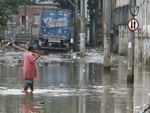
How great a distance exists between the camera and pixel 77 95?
12.4 m

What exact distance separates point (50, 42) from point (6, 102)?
3041 centimetres

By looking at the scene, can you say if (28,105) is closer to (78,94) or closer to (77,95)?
(77,95)

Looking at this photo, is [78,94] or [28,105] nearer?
[28,105]

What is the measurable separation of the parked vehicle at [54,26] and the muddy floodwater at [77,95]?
2222 cm

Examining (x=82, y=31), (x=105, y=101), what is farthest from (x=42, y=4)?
(x=105, y=101)

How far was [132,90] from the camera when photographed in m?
13.7

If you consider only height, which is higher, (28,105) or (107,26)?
(107,26)

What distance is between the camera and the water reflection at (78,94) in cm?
1020

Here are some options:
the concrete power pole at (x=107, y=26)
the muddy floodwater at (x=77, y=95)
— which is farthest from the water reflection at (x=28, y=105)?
the concrete power pole at (x=107, y=26)

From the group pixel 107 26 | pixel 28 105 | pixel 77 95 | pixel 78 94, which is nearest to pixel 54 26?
pixel 107 26

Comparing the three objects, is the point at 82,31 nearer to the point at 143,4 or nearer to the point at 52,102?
the point at 143,4

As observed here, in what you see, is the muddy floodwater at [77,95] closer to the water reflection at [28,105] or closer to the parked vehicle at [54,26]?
the water reflection at [28,105]

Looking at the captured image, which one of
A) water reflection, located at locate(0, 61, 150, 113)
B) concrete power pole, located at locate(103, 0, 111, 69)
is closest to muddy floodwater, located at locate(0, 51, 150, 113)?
water reflection, located at locate(0, 61, 150, 113)

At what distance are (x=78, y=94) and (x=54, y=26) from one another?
28.2 metres
